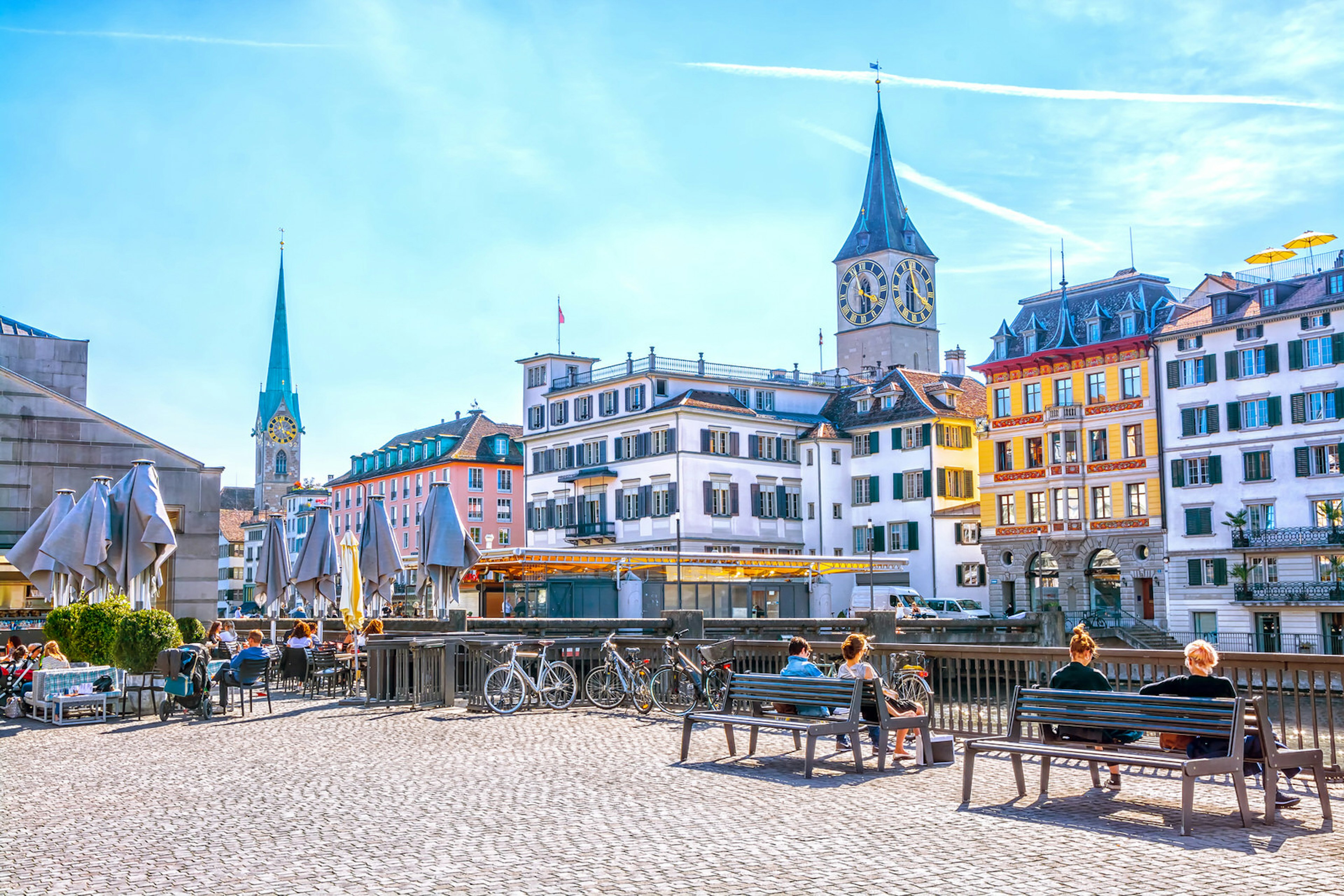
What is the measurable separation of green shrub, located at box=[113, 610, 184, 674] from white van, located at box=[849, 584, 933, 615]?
142 ft

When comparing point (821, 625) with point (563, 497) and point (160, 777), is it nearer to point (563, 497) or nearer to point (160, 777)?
point (160, 777)

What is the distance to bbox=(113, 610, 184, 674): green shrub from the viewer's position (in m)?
19.4

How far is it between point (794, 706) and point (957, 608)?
53.7 metres

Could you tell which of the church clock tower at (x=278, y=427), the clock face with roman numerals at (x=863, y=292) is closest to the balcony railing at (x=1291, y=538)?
the clock face with roman numerals at (x=863, y=292)

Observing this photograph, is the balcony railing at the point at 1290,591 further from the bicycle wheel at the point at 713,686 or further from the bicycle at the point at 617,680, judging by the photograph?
the bicycle wheel at the point at 713,686

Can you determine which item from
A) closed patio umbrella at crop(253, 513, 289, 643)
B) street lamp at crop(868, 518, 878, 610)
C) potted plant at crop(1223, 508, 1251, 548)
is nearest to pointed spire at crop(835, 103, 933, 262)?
street lamp at crop(868, 518, 878, 610)

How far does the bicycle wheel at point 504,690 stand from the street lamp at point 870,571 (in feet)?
125

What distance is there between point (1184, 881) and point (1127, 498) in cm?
5860

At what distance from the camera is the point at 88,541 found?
70.6 feet

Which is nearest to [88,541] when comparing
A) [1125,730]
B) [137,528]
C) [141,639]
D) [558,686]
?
[137,528]

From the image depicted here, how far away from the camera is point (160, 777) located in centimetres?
1324

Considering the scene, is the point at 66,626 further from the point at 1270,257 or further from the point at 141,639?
the point at 1270,257

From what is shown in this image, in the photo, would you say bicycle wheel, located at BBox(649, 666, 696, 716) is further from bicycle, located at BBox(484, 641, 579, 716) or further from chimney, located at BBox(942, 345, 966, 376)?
chimney, located at BBox(942, 345, 966, 376)

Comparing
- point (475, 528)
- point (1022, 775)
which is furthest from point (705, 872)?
point (475, 528)
